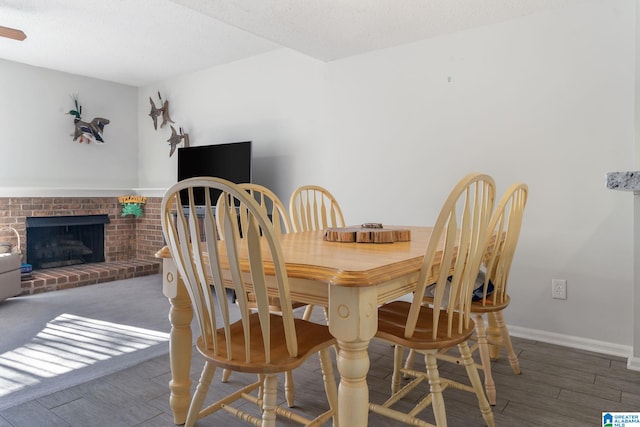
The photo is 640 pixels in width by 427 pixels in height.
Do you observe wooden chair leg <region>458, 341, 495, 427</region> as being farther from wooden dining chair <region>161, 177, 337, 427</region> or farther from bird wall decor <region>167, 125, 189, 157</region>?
bird wall decor <region>167, 125, 189, 157</region>

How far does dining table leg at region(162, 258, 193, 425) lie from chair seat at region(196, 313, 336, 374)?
0.20m

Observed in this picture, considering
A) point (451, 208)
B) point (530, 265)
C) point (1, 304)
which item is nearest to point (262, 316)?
point (451, 208)

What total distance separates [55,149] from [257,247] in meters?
4.70

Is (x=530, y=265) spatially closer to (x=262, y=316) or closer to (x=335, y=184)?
(x=335, y=184)

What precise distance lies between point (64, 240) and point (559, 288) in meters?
5.02

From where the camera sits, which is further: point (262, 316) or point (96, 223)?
point (96, 223)

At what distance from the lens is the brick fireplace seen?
4391 millimetres

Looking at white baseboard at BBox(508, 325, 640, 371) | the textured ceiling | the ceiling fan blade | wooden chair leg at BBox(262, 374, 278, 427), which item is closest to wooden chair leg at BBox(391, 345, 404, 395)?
wooden chair leg at BBox(262, 374, 278, 427)

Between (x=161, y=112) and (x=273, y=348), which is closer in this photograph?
(x=273, y=348)

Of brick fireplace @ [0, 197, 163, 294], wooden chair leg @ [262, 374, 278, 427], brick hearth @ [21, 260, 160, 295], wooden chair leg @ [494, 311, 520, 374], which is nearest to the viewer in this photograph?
wooden chair leg @ [262, 374, 278, 427]

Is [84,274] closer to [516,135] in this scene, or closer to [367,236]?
[367,236]

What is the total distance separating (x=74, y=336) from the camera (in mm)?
2859

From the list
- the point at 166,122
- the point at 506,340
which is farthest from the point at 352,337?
the point at 166,122

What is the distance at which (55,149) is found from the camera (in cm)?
486
